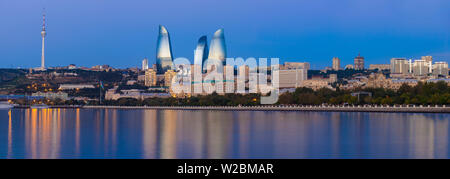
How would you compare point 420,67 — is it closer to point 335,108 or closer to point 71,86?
point 71,86

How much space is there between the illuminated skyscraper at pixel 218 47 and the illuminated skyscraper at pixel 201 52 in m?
3.27

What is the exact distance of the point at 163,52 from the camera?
174 meters

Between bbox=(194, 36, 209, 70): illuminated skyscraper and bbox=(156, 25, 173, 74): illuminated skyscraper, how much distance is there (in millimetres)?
12620

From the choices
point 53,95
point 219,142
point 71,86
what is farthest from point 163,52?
point 219,142

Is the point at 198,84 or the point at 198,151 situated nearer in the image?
the point at 198,151

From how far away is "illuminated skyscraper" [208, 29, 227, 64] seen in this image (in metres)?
154

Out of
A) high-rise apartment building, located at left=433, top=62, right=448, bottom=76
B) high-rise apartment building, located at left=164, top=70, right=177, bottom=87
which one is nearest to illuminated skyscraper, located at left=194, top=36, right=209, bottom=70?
high-rise apartment building, located at left=164, top=70, right=177, bottom=87

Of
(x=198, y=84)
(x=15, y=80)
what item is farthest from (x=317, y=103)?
(x=15, y=80)

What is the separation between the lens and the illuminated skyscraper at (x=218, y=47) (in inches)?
6058

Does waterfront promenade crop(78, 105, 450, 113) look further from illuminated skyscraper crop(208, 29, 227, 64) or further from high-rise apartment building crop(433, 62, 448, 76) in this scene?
high-rise apartment building crop(433, 62, 448, 76)

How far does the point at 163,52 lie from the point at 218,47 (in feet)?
80.2

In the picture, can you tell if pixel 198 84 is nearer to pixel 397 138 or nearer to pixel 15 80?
pixel 15 80

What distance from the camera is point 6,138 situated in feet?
107
